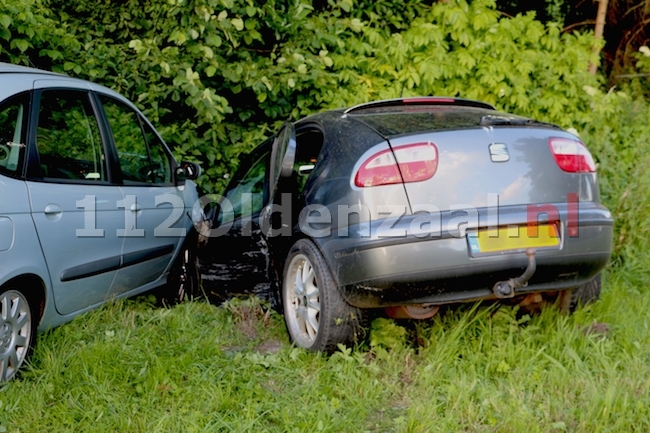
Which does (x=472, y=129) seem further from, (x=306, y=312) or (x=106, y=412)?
(x=106, y=412)

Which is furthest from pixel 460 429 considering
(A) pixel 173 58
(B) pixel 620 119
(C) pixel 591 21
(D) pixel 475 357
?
(C) pixel 591 21

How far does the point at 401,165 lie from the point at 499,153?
49cm

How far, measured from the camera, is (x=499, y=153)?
10.9ft

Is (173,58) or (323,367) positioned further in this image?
(173,58)

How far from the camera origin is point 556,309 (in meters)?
3.93

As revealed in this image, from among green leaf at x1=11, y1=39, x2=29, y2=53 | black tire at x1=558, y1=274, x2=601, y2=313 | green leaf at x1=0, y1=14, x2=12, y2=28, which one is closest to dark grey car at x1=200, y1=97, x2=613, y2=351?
black tire at x1=558, y1=274, x2=601, y2=313

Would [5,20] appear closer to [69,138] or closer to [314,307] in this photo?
[69,138]

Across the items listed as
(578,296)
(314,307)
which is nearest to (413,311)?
(314,307)

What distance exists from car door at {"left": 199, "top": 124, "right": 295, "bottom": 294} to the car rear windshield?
514 mm

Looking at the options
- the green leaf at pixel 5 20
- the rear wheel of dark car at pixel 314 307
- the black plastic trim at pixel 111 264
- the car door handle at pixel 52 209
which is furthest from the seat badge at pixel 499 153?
the green leaf at pixel 5 20

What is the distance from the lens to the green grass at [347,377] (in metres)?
2.88

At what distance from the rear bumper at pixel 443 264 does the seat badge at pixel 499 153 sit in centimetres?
26

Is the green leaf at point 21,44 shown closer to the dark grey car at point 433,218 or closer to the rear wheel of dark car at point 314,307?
the dark grey car at point 433,218

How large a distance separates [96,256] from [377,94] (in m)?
3.85
